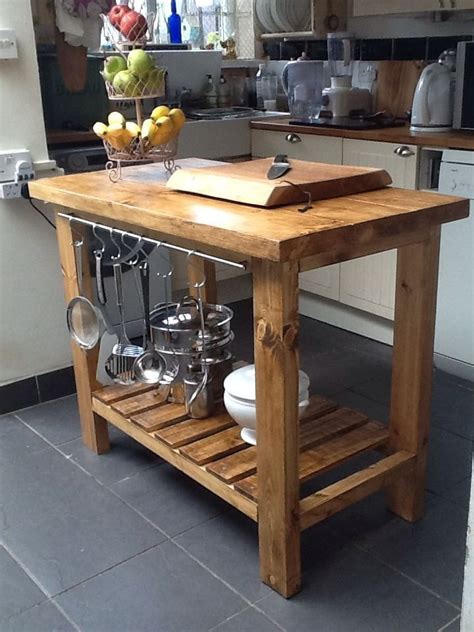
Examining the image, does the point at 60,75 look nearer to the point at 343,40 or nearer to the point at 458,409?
the point at 343,40

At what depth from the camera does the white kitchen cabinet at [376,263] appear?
109 inches

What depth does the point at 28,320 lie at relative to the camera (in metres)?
2.59

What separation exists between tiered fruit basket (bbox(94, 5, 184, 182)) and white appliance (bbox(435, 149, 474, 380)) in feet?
3.74

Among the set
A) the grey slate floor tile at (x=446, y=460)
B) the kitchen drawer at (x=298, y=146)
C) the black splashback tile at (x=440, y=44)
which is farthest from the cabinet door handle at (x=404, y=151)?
the grey slate floor tile at (x=446, y=460)

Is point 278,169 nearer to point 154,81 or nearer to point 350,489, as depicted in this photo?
point 154,81

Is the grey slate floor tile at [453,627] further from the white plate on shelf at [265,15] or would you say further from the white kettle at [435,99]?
the white plate on shelf at [265,15]

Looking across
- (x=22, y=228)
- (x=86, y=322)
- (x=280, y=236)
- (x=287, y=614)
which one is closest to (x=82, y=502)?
(x=86, y=322)

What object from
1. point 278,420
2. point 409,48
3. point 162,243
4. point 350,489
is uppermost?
point 409,48

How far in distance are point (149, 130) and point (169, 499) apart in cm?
102

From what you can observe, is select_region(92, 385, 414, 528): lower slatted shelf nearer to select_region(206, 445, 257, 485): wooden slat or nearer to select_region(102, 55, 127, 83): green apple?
select_region(206, 445, 257, 485): wooden slat

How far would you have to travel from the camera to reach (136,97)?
1881 mm

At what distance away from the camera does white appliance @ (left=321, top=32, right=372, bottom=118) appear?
3279mm

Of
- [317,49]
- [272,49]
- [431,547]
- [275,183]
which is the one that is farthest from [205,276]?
[272,49]

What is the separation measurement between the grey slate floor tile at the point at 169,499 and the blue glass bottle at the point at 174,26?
2451 mm
